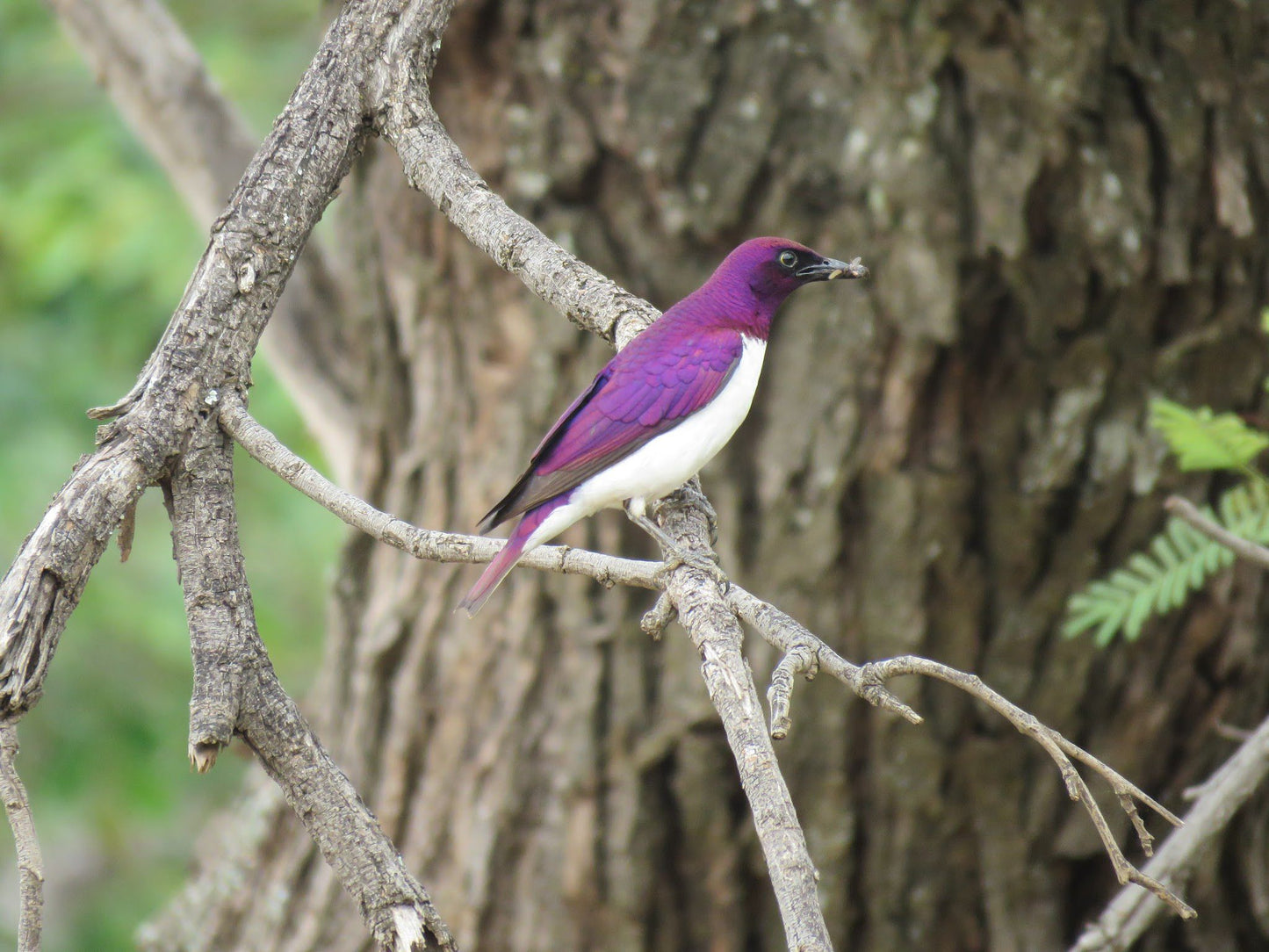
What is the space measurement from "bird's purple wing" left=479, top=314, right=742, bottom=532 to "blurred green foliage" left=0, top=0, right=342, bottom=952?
477cm

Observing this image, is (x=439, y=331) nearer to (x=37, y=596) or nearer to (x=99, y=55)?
(x=99, y=55)

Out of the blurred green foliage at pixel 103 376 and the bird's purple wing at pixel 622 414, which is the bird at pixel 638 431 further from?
the blurred green foliage at pixel 103 376

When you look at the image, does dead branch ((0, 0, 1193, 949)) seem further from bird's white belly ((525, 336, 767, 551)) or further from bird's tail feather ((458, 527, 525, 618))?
bird's tail feather ((458, 527, 525, 618))

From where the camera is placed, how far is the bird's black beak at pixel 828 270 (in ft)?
11.0

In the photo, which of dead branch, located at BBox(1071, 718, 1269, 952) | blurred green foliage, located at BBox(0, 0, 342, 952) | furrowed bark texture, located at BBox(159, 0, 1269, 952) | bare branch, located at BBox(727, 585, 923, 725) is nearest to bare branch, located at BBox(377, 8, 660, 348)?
bare branch, located at BBox(727, 585, 923, 725)

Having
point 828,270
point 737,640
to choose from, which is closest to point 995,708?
point 737,640

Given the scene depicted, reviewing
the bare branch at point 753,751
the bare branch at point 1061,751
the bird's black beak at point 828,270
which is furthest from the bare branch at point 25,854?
the bird's black beak at point 828,270

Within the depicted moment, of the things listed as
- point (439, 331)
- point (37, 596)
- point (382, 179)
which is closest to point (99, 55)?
point (382, 179)

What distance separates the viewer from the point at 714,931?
4.53 meters

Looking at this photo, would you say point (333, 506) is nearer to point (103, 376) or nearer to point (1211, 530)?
point (1211, 530)

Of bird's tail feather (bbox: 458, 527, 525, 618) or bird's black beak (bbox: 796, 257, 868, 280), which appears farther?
bird's black beak (bbox: 796, 257, 868, 280)

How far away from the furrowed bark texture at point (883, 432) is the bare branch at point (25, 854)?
276cm

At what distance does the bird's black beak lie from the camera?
334cm

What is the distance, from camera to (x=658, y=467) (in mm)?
2977
